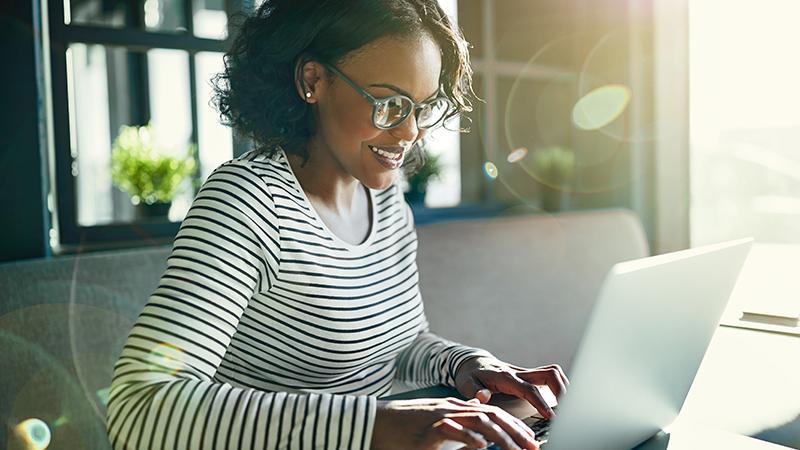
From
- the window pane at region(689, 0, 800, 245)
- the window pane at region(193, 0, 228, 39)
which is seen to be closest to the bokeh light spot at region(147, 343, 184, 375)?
the window pane at region(193, 0, 228, 39)

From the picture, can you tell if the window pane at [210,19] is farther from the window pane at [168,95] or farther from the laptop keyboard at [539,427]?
the laptop keyboard at [539,427]

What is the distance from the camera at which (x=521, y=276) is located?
217 cm

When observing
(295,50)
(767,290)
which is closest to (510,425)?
(295,50)

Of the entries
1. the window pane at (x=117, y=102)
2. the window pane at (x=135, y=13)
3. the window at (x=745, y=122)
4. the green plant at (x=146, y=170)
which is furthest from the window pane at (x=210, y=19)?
the window at (x=745, y=122)

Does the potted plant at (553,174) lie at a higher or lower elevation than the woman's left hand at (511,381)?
higher

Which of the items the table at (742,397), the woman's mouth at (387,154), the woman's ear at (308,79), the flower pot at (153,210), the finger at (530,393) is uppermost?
the woman's ear at (308,79)

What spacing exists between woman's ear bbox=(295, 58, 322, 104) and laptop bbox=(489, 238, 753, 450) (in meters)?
0.62

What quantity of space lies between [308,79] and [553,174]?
2085mm

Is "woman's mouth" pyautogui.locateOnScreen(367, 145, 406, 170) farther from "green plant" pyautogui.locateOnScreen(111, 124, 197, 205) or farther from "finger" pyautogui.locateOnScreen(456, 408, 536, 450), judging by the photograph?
"green plant" pyautogui.locateOnScreen(111, 124, 197, 205)

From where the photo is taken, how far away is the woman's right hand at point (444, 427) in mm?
675

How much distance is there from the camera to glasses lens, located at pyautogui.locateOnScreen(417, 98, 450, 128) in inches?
44.3

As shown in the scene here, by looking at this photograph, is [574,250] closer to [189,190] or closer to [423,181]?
[423,181]

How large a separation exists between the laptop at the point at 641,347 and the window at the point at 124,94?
978 millimetres

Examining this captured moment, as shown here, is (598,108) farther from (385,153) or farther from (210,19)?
(385,153)
